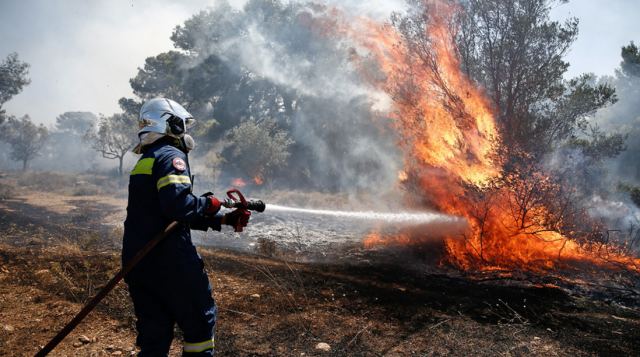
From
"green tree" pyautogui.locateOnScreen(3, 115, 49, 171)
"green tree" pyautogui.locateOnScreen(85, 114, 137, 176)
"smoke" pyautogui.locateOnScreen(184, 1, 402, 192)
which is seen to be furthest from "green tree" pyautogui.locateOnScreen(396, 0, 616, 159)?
"green tree" pyautogui.locateOnScreen(3, 115, 49, 171)

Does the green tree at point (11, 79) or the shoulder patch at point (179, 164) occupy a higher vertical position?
the green tree at point (11, 79)

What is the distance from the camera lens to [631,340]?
473cm

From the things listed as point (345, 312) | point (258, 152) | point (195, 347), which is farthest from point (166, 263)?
point (258, 152)

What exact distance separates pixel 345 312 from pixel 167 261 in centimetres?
305

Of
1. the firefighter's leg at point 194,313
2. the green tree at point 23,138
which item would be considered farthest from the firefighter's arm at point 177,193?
the green tree at point 23,138

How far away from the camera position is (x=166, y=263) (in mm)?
3016

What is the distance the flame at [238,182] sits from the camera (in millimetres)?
28484

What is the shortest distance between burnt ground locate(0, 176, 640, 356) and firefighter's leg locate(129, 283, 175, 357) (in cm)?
125

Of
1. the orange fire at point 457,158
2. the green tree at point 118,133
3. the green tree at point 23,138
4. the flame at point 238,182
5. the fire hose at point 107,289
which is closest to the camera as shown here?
the fire hose at point 107,289

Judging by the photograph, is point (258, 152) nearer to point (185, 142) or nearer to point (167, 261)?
point (185, 142)

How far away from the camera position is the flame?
28.5 meters

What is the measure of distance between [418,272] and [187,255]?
19.4 ft

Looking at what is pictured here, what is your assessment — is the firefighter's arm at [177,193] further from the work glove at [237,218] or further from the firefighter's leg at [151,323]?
the firefighter's leg at [151,323]

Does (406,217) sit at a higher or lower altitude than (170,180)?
higher
